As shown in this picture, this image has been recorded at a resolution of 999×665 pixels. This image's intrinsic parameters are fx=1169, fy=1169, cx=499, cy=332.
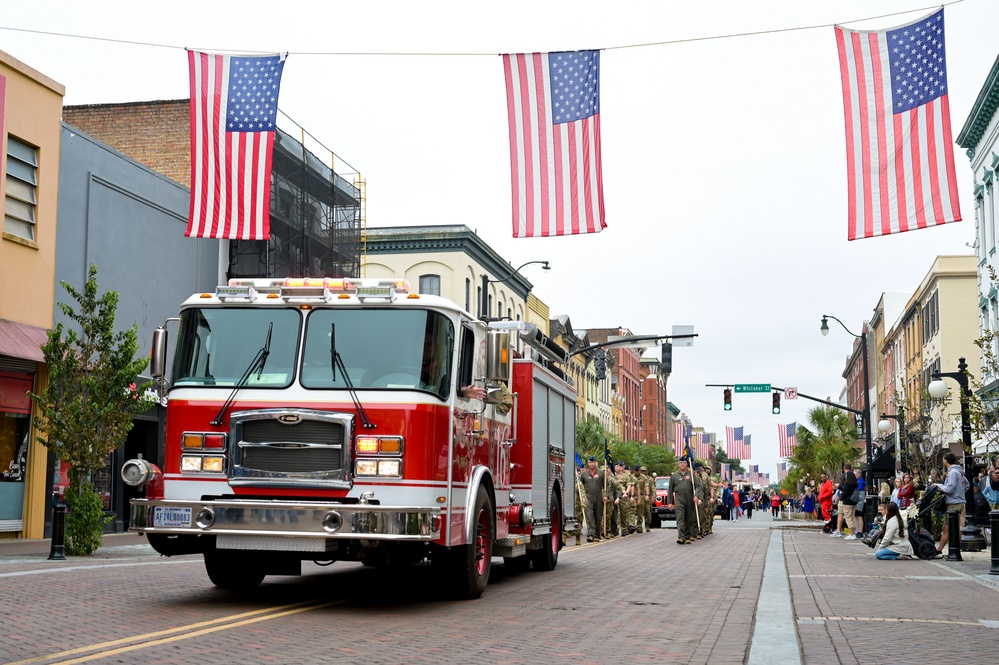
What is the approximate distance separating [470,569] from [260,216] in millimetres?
9435

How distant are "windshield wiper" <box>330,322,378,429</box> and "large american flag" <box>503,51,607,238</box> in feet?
21.7

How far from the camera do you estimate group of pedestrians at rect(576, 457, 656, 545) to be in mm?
26109

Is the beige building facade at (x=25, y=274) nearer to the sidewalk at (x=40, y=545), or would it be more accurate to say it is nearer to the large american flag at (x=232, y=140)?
the sidewalk at (x=40, y=545)

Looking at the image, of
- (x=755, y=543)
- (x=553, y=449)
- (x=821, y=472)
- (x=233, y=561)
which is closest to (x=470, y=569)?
(x=233, y=561)

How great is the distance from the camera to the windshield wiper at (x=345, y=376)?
9.99 metres

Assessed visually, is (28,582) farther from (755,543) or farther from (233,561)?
(755,543)

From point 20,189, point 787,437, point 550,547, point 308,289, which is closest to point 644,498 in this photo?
point 550,547

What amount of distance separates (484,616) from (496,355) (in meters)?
2.34

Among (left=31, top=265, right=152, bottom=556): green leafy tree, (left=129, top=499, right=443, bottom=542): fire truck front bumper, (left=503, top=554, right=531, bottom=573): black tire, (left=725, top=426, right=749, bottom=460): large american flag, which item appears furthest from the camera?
(left=725, top=426, right=749, bottom=460): large american flag

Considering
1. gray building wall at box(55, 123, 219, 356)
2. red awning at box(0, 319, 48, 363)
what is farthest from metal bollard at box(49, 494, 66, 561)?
gray building wall at box(55, 123, 219, 356)

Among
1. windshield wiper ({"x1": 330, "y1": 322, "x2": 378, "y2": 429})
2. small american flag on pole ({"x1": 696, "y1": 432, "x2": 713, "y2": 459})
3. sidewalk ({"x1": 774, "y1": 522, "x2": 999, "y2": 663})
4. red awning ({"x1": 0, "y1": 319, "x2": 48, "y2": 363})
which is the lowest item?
sidewalk ({"x1": 774, "y1": 522, "x2": 999, "y2": 663})

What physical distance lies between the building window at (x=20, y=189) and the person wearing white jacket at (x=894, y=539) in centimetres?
1673

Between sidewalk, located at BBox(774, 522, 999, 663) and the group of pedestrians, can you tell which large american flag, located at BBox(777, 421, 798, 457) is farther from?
sidewalk, located at BBox(774, 522, 999, 663)

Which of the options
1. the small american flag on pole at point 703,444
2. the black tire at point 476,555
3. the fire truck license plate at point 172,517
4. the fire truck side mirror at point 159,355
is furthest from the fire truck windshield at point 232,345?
the small american flag on pole at point 703,444
